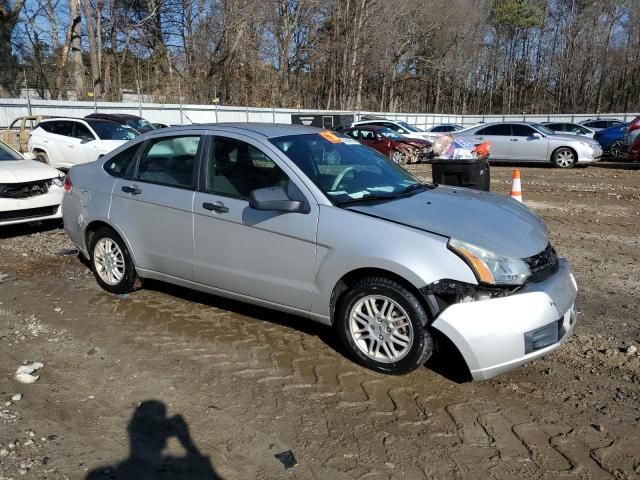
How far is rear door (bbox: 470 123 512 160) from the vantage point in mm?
18625

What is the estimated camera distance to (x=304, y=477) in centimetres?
282

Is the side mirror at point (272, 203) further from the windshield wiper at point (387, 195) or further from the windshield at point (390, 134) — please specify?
the windshield at point (390, 134)

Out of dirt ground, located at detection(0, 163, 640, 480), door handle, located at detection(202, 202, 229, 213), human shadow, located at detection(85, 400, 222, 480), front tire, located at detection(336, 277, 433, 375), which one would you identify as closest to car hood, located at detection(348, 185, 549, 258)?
front tire, located at detection(336, 277, 433, 375)

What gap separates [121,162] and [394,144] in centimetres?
1489

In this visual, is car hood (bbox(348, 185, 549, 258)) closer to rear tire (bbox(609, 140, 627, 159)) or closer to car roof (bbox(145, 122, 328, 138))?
car roof (bbox(145, 122, 328, 138))

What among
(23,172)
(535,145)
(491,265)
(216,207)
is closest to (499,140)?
(535,145)

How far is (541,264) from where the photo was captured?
372cm

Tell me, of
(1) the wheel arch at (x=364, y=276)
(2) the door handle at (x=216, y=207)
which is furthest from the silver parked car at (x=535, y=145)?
(1) the wheel arch at (x=364, y=276)

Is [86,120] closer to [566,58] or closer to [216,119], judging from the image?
[216,119]

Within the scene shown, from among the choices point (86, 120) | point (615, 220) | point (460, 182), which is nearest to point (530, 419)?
point (460, 182)

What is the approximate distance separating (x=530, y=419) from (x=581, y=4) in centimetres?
6892

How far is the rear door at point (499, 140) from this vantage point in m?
18.6

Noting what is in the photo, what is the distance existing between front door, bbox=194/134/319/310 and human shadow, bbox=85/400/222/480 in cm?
126

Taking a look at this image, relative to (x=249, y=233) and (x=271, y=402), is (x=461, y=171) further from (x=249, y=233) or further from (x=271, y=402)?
(x=271, y=402)
